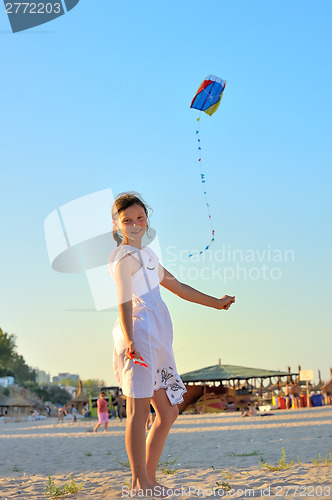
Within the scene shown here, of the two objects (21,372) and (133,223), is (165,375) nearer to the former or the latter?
(133,223)

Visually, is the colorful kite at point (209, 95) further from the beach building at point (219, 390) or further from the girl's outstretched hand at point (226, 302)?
the beach building at point (219, 390)

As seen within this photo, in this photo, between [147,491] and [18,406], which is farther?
[18,406]

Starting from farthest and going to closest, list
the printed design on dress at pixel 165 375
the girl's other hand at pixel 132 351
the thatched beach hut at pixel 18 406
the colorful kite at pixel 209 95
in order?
the thatched beach hut at pixel 18 406 → the colorful kite at pixel 209 95 → the printed design on dress at pixel 165 375 → the girl's other hand at pixel 132 351

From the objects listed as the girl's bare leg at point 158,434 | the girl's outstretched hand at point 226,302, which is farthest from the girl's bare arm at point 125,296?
the girl's outstretched hand at point 226,302

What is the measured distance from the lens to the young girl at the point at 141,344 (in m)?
3.58

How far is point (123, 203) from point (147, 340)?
91cm

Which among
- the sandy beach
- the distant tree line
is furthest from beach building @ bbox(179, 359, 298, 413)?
the distant tree line

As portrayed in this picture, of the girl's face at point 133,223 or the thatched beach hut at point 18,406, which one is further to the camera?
the thatched beach hut at point 18,406

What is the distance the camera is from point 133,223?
388 centimetres

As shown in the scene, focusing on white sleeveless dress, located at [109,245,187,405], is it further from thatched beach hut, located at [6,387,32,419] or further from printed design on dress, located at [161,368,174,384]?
thatched beach hut, located at [6,387,32,419]

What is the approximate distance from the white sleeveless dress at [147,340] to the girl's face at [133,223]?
85 mm

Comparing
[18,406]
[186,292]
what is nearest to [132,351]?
[186,292]

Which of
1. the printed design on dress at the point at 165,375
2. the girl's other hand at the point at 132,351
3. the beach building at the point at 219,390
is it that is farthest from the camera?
the beach building at the point at 219,390

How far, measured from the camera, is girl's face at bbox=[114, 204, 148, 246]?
3865 mm
